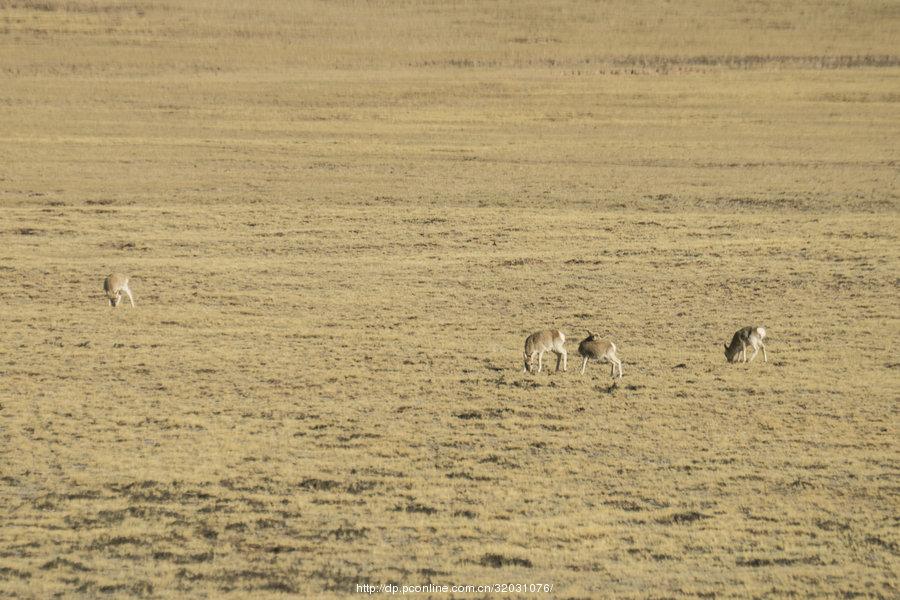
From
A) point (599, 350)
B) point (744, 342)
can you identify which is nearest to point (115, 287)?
point (599, 350)

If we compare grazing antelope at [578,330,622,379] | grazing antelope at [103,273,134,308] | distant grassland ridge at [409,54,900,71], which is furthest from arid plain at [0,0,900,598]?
distant grassland ridge at [409,54,900,71]

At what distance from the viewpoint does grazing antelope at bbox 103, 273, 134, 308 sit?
804 inches

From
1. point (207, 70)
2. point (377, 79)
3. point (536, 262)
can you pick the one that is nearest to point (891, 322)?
point (536, 262)

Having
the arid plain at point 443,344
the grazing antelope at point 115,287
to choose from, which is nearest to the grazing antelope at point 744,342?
the arid plain at point 443,344

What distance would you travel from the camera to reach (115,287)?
2041 centimetres

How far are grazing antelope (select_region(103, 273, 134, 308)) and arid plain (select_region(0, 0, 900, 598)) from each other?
247mm

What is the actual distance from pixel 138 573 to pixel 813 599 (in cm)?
679

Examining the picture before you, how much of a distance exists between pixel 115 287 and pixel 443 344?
22.7 ft

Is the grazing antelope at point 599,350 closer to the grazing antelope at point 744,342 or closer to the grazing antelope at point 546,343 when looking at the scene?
the grazing antelope at point 546,343

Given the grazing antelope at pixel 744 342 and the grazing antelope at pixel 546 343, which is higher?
the grazing antelope at pixel 744 342

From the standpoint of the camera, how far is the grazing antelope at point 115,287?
804 inches

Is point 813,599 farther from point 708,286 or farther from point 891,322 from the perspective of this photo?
point 708,286

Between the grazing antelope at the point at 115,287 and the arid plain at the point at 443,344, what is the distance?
9.7 inches

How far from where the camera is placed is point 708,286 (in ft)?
73.0
